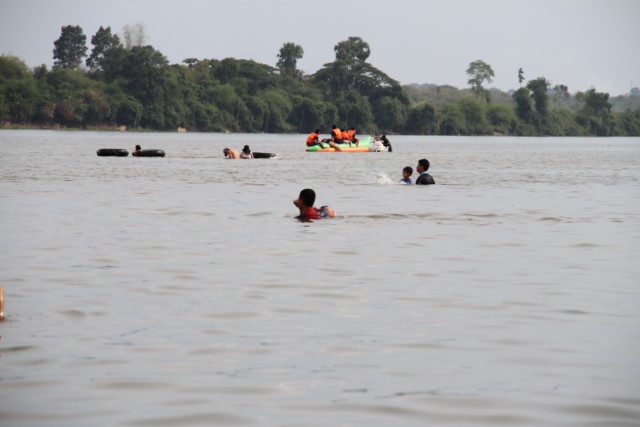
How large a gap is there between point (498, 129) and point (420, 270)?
190m

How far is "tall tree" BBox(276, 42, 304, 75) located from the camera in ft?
635

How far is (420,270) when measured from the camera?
1268 centimetres

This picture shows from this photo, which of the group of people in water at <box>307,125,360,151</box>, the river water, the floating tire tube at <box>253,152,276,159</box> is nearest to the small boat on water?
the group of people in water at <box>307,125,360,151</box>

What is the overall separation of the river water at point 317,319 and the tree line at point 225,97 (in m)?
123

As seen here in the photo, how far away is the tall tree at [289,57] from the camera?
635 ft

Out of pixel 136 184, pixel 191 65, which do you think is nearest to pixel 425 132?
pixel 191 65

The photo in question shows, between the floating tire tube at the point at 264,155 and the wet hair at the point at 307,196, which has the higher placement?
the wet hair at the point at 307,196

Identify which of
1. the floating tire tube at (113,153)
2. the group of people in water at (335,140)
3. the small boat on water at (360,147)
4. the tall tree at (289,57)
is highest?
the tall tree at (289,57)

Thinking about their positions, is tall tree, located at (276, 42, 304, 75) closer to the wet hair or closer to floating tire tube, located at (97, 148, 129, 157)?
floating tire tube, located at (97, 148, 129, 157)

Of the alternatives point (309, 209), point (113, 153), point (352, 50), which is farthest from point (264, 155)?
point (352, 50)

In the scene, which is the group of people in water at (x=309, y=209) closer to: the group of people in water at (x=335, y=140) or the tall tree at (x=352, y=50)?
the group of people in water at (x=335, y=140)

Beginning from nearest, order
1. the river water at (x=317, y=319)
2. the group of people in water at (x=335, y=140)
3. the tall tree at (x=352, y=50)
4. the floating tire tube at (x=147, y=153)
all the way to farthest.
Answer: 1. the river water at (x=317, y=319)
2. the floating tire tube at (x=147, y=153)
3. the group of people in water at (x=335, y=140)
4. the tall tree at (x=352, y=50)

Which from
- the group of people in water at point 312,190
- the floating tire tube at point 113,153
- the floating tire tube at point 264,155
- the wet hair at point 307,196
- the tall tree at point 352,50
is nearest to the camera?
the wet hair at point 307,196

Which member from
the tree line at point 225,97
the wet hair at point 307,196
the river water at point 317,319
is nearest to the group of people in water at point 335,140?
the river water at point 317,319
